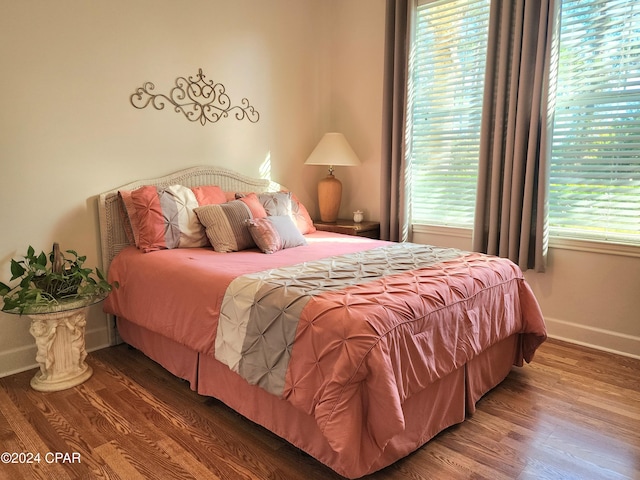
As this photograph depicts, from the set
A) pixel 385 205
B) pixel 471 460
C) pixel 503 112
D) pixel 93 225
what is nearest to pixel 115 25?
pixel 93 225

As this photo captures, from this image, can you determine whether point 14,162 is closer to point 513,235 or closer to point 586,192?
point 513,235

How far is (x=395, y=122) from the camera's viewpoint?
12.3 feet

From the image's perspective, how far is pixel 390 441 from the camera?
1.68 meters

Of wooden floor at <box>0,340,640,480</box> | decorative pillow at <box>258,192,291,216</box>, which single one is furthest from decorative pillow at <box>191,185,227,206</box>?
wooden floor at <box>0,340,640,480</box>

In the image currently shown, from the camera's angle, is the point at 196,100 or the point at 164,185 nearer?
the point at 164,185

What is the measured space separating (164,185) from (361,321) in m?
2.06

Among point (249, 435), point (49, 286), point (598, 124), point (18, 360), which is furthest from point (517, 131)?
point (18, 360)

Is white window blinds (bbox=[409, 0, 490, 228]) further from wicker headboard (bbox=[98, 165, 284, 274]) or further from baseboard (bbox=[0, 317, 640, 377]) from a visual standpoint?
wicker headboard (bbox=[98, 165, 284, 274])

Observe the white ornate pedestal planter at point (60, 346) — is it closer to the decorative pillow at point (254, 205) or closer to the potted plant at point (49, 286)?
the potted plant at point (49, 286)

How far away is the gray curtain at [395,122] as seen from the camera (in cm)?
367

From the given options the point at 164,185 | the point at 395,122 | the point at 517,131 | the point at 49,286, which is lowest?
the point at 49,286

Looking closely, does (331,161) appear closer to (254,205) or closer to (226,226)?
(254,205)

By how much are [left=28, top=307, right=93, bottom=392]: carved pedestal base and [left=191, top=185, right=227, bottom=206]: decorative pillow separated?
1.03m

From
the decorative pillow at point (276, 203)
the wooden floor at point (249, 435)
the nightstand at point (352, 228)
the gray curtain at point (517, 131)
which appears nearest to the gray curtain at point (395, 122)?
the nightstand at point (352, 228)
